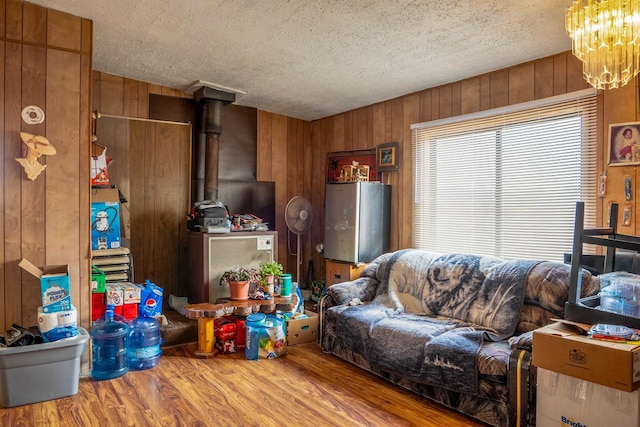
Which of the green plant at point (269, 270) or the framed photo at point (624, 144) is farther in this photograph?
the green plant at point (269, 270)

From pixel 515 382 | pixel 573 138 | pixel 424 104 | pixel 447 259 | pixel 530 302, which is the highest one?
pixel 424 104

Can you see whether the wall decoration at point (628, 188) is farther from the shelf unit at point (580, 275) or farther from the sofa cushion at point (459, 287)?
the sofa cushion at point (459, 287)

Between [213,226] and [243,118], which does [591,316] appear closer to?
[213,226]

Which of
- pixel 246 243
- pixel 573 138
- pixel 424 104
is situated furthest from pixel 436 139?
pixel 246 243

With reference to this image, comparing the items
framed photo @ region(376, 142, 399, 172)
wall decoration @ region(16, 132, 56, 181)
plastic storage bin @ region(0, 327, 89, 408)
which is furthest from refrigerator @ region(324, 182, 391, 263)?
wall decoration @ region(16, 132, 56, 181)

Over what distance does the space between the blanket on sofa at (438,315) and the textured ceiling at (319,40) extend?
1.63 m

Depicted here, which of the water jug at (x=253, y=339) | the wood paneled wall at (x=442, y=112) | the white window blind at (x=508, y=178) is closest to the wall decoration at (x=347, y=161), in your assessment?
the wood paneled wall at (x=442, y=112)

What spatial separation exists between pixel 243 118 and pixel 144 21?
7.06 feet

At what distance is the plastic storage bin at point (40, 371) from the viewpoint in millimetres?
2650

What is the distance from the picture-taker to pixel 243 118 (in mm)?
5164

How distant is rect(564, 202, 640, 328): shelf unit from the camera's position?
2211mm

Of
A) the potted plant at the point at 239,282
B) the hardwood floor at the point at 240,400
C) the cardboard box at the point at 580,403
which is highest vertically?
the potted plant at the point at 239,282

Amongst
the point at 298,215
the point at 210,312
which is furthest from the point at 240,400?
the point at 298,215

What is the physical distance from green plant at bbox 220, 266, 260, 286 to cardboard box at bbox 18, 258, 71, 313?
1.32 meters
